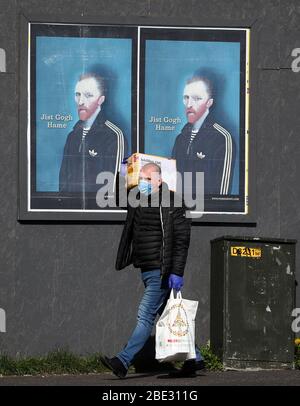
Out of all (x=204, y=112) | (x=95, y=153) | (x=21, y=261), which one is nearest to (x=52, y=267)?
(x=21, y=261)

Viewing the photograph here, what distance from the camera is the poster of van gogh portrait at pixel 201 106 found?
13.2m

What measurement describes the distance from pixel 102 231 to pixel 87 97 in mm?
1372

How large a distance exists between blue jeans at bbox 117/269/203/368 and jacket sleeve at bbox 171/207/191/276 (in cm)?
19

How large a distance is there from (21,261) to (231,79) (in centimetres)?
283

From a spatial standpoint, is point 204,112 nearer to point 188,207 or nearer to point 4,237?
point 188,207

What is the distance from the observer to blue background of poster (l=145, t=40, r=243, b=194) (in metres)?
13.2

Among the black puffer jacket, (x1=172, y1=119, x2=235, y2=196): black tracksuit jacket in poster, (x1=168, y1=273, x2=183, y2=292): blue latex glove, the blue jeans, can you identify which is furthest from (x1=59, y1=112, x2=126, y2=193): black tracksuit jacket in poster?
(x1=168, y1=273, x2=183, y2=292): blue latex glove

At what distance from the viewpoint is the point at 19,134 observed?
13102 millimetres

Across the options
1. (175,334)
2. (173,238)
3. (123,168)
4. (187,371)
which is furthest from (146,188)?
(187,371)

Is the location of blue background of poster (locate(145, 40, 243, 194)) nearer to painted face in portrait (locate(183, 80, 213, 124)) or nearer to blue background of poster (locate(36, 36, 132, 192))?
painted face in portrait (locate(183, 80, 213, 124))

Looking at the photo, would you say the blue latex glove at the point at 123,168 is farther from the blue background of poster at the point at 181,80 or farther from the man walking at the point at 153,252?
the man walking at the point at 153,252

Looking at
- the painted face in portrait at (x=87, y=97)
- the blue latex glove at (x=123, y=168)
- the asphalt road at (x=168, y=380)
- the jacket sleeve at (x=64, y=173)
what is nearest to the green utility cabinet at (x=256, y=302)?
the asphalt road at (x=168, y=380)
